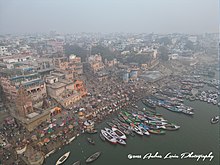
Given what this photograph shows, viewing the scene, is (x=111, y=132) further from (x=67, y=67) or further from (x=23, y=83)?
(x=67, y=67)

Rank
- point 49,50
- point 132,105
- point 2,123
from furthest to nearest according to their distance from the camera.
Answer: point 49,50, point 132,105, point 2,123

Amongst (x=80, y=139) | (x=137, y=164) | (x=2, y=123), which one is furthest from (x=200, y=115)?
(x=2, y=123)

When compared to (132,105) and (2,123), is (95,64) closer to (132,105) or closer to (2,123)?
(132,105)

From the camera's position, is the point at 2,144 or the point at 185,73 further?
the point at 185,73

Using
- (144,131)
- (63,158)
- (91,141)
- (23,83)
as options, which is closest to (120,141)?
(91,141)

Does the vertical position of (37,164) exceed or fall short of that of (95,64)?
it falls short

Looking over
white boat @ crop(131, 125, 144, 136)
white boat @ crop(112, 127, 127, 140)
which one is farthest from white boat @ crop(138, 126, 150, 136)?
white boat @ crop(112, 127, 127, 140)

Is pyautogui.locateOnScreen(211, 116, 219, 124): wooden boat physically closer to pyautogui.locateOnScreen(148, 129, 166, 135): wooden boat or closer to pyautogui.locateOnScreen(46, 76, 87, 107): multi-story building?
pyautogui.locateOnScreen(148, 129, 166, 135): wooden boat

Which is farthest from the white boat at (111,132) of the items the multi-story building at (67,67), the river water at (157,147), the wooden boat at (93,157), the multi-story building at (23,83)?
the multi-story building at (67,67)
